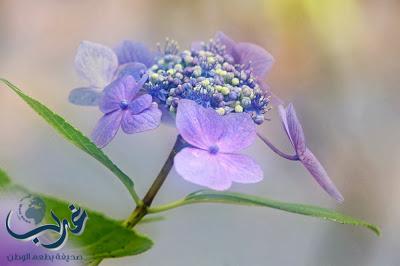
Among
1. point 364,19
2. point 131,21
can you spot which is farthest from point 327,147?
point 131,21

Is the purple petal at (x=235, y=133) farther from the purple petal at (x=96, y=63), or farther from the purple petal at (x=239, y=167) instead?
the purple petal at (x=96, y=63)

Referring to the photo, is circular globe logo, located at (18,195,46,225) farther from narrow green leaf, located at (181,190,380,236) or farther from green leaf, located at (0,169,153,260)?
narrow green leaf, located at (181,190,380,236)

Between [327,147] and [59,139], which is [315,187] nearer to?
[327,147]

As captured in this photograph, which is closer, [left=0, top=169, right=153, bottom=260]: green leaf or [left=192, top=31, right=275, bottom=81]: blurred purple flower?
[left=0, top=169, right=153, bottom=260]: green leaf

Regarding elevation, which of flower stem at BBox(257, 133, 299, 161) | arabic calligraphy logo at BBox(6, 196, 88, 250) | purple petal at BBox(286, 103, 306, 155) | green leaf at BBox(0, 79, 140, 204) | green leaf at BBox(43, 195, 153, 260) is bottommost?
arabic calligraphy logo at BBox(6, 196, 88, 250)

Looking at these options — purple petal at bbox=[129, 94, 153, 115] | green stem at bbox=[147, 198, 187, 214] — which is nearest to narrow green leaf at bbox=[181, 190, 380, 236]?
green stem at bbox=[147, 198, 187, 214]

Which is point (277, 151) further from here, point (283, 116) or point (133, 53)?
point (133, 53)

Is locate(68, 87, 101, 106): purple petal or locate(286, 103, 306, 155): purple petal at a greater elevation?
locate(286, 103, 306, 155): purple petal
